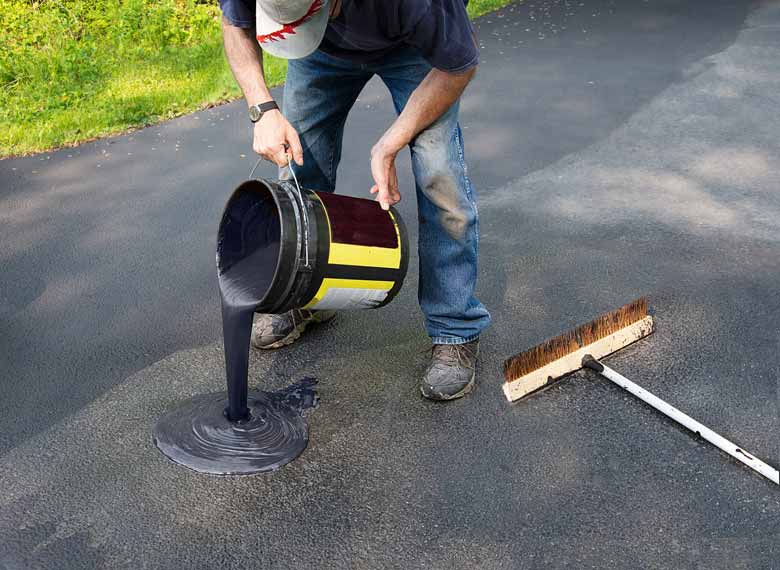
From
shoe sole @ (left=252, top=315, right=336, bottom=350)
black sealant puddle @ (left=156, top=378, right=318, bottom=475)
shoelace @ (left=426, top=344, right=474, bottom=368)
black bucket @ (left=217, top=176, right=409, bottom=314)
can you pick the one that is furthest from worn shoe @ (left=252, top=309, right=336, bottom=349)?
shoelace @ (left=426, top=344, right=474, bottom=368)

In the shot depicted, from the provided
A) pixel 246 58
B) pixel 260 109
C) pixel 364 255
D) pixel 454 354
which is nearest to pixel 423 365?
pixel 454 354

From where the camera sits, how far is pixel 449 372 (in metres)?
3.03

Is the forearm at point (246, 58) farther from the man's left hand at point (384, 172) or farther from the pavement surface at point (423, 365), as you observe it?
the pavement surface at point (423, 365)

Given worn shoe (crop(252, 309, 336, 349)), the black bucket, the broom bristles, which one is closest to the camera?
the black bucket

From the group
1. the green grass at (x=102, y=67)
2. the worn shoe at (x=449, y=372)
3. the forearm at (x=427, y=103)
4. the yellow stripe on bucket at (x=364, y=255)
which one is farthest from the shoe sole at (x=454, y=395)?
the green grass at (x=102, y=67)

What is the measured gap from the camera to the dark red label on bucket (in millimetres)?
2629

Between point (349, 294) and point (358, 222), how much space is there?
0.23 metres

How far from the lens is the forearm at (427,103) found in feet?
8.48

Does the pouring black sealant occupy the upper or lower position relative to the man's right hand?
lower

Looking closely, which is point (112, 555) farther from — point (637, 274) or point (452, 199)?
point (637, 274)

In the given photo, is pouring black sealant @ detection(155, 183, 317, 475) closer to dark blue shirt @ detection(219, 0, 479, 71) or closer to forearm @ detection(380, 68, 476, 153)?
forearm @ detection(380, 68, 476, 153)

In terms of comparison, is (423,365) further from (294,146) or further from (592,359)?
(294,146)

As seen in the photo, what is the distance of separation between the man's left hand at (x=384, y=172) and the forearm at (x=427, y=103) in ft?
0.06

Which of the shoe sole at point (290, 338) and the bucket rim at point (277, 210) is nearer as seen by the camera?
A: the bucket rim at point (277, 210)
